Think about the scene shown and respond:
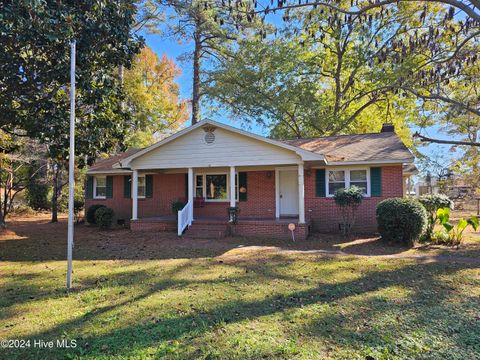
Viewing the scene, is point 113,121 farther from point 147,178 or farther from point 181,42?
point 181,42

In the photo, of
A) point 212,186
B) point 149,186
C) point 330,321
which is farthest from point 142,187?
point 330,321

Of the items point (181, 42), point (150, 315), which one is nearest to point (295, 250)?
point (150, 315)

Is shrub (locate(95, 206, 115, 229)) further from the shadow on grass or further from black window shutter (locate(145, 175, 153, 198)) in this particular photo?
the shadow on grass

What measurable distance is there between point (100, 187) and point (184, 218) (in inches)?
284

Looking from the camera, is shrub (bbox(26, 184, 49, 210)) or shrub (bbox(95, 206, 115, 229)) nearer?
shrub (bbox(95, 206, 115, 229))

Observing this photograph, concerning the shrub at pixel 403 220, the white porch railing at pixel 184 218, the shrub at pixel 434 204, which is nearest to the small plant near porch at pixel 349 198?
the shrub at pixel 403 220

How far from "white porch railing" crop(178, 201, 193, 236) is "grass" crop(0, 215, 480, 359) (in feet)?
10.3

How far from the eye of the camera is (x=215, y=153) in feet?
39.0

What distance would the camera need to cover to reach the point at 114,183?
16.0 metres

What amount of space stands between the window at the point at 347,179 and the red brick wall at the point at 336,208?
0.47m

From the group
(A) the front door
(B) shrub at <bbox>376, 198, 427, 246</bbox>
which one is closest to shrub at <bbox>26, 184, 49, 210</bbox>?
(A) the front door

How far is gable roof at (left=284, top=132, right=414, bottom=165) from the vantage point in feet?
37.8

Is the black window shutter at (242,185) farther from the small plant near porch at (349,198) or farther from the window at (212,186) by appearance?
the small plant near porch at (349,198)

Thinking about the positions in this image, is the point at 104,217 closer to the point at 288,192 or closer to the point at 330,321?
the point at 288,192
